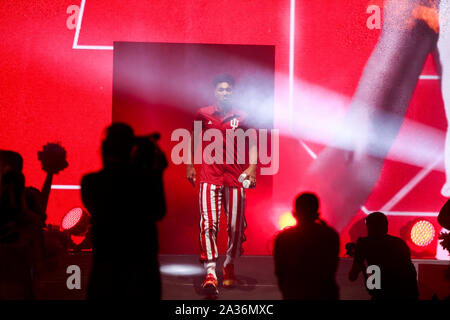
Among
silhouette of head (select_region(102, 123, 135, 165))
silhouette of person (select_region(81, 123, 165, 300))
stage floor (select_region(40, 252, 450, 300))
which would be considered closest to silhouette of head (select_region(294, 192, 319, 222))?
silhouette of person (select_region(81, 123, 165, 300))

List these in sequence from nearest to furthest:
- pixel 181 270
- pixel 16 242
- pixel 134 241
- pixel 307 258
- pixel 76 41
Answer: pixel 134 241
pixel 307 258
pixel 16 242
pixel 181 270
pixel 76 41

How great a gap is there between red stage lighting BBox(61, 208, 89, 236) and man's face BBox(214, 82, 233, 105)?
180 cm

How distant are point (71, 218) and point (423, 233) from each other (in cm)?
323

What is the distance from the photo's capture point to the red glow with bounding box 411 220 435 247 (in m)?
4.62

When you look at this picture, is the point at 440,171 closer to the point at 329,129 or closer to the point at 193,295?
the point at 329,129

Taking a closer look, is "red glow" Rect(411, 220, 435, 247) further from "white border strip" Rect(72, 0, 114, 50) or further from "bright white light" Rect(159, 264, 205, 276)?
"white border strip" Rect(72, 0, 114, 50)

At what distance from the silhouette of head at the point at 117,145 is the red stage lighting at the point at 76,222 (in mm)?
2548

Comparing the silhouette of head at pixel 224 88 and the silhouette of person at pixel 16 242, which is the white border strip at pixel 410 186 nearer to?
the silhouette of head at pixel 224 88

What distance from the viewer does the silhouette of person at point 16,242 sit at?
2650mm

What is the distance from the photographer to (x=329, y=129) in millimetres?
4973

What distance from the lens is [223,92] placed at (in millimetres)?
3826

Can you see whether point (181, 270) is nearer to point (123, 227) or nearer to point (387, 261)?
point (387, 261)

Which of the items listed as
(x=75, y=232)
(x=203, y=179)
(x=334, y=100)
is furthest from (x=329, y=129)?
(x=75, y=232)

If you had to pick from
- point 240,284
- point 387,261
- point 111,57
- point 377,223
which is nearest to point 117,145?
point 377,223
